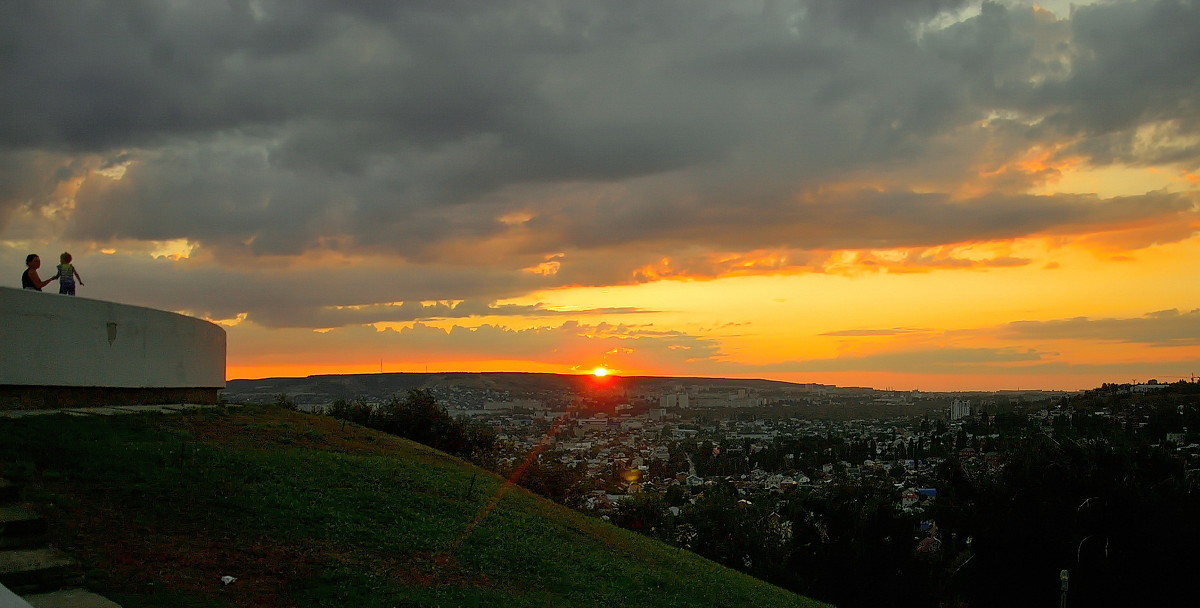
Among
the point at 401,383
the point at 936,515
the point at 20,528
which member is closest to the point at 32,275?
the point at 20,528

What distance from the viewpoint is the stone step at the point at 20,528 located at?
9.20 meters

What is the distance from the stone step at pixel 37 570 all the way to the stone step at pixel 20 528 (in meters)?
0.18

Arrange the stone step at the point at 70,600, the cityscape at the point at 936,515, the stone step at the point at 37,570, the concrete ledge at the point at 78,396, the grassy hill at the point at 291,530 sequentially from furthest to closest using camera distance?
the cityscape at the point at 936,515, the concrete ledge at the point at 78,396, the grassy hill at the point at 291,530, the stone step at the point at 37,570, the stone step at the point at 70,600

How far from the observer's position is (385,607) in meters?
9.82

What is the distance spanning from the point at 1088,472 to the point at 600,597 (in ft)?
77.2

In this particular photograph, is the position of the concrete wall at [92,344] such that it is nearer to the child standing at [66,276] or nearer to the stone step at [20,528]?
the child standing at [66,276]

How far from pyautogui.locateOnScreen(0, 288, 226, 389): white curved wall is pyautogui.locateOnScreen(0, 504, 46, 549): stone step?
18.8 ft

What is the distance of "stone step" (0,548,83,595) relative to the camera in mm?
8383

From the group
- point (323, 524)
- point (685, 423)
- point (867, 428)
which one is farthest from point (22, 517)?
point (685, 423)

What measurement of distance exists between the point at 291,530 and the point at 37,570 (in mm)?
3426

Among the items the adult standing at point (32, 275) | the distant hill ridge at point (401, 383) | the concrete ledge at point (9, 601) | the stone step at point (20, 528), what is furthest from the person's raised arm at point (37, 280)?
the distant hill ridge at point (401, 383)

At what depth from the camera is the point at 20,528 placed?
9383mm

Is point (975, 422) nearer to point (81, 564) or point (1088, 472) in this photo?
point (1088, 472)

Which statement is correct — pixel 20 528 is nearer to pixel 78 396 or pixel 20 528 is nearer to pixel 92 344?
pixel 78 396
